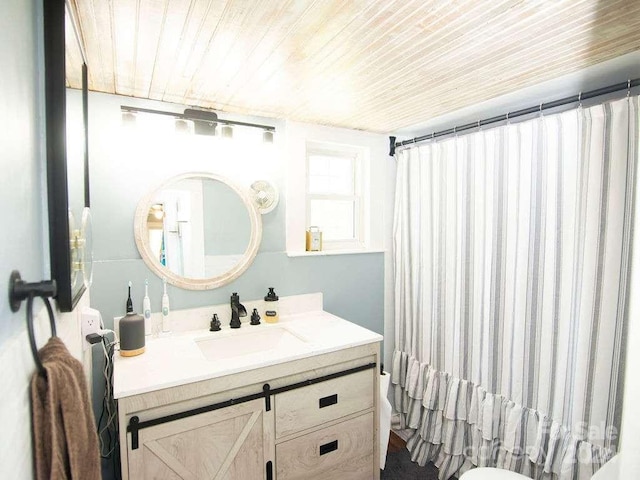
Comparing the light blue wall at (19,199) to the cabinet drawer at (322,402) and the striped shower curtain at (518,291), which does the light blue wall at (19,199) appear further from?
the striped shower curtain at (518,291)

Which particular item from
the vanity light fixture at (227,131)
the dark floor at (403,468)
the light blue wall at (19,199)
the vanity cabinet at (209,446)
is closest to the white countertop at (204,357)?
the vanity cabinet at (209,446)

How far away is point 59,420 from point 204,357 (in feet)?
3.39

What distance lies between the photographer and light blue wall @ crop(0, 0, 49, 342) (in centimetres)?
54

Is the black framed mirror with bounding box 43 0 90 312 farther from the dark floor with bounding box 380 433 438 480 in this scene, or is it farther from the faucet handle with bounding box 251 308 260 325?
the dark floor with bounding box 380 433 438 480

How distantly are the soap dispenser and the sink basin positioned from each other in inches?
3.1

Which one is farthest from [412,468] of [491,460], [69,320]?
[69,320]

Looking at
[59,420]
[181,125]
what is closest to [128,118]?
[181,125]

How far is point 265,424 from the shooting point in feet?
5.18

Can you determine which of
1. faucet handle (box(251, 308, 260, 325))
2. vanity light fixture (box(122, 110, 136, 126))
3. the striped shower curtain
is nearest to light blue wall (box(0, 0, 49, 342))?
vanity light fixture (box(122, 110, 136, 126))

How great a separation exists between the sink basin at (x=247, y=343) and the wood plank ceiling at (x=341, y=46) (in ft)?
4.25

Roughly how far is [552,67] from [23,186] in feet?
6.17

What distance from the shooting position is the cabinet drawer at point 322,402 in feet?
5.36

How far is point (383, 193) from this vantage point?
264 cm

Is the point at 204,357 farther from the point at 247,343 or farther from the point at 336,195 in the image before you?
the point at 336,195
